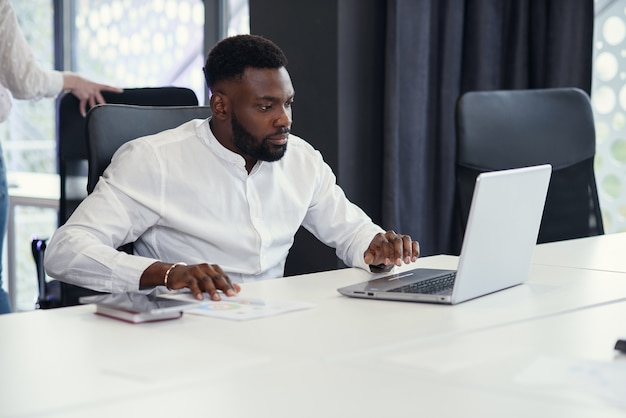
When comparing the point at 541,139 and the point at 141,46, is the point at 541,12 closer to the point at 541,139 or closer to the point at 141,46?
the point at 541,139

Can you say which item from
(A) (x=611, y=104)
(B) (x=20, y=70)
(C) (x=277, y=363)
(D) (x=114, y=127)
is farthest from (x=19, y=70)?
(A) (x=611, y=104)

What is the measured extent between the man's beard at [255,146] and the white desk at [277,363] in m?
0.58

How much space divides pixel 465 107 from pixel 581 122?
43cm

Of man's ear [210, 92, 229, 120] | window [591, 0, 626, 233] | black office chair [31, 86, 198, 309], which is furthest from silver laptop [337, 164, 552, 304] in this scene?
window [591, 0, 626, 233]

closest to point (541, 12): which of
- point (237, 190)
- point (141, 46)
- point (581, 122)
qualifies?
point (581, 122)

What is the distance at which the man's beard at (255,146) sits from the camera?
2195mm

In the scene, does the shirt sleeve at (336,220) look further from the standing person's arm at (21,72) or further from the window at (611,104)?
the window at (611,104)

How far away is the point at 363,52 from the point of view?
11.1 ft

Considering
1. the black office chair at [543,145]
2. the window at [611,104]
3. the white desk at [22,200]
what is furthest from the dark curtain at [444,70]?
the white desk at [22,200]

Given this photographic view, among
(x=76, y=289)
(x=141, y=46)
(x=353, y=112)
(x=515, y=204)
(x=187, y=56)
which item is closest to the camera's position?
(x=515, y=204)

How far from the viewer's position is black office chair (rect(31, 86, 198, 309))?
8.13 feet

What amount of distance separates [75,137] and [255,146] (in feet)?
1.97

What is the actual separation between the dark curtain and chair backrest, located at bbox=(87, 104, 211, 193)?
4.12ft

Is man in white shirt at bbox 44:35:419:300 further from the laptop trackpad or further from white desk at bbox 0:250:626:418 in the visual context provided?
white desk at bbox 0:250:626:418
